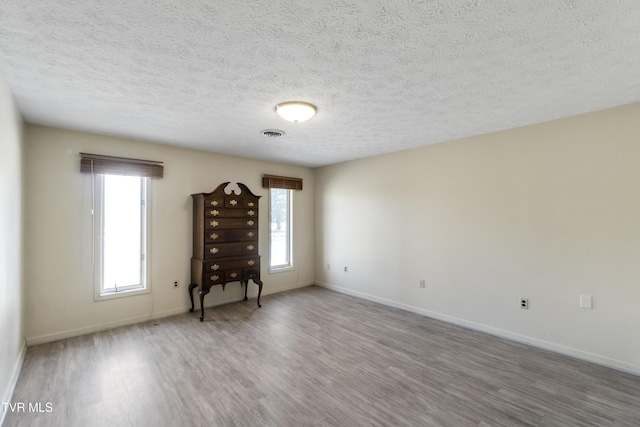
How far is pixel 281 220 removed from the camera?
5355 mm

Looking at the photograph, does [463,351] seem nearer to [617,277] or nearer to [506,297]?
[506,297]

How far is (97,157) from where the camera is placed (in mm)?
3371

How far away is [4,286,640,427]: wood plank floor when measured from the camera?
6.53 feet

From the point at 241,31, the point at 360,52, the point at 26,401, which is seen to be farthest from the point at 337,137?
the point at 26,401

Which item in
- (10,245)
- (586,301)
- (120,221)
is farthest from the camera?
(120,221)

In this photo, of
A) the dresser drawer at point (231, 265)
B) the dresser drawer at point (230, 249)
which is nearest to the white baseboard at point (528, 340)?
the dresser drawer at point (231, 265)

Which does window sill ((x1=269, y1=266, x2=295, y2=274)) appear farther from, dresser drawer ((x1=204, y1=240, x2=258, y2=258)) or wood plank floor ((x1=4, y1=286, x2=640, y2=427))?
wood plank floor ((x1=4, y1=286, x2=640, y2=427))

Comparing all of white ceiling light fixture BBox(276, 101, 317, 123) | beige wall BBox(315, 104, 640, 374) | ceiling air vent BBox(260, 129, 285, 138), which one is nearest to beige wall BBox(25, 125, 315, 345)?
ceiling air vent BBox(260, 129, 285, 138)

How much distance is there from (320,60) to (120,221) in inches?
131

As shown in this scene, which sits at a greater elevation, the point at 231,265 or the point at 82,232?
the point at 82,232

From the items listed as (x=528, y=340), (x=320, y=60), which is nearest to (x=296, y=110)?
(x=320, y=60)

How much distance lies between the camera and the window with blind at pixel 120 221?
3.45 meters

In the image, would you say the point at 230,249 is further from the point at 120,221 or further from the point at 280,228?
the point at 120,221

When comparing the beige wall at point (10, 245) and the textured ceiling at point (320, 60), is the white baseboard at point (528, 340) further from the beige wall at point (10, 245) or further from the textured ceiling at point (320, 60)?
the beige wall at point (10, 245)
